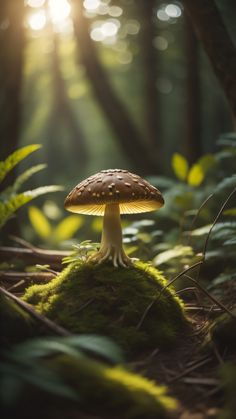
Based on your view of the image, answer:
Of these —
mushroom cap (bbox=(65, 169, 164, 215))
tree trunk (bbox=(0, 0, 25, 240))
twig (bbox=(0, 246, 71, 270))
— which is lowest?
mushroom cap (bbox=(65, 169, 164, 215))

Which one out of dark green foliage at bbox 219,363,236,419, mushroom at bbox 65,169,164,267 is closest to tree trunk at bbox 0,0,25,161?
mushroom at bbox 65,169,164,267

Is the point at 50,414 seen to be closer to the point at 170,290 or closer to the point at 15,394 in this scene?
the point at 15,394

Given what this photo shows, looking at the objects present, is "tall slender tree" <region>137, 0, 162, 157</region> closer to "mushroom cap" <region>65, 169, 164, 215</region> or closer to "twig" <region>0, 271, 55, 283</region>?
"twig" <region>0, 271, 55, 283</region>

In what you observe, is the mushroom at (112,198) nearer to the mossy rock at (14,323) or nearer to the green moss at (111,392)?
the mossy rock at (14,323)

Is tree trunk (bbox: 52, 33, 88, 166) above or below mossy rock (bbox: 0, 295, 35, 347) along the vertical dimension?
above

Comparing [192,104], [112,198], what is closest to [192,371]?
[112,198]

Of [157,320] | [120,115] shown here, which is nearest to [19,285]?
[157,320]

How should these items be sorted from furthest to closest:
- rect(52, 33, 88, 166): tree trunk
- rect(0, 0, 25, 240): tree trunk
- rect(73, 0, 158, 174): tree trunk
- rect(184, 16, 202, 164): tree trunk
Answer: rect(52, 33, 88, 166): tree trunk < rect(73, 0, 158, 174): tree trunk < rect(184, 16, 202, 164): tree trunk < rect(0, 0, 25, 240): tree trunk
